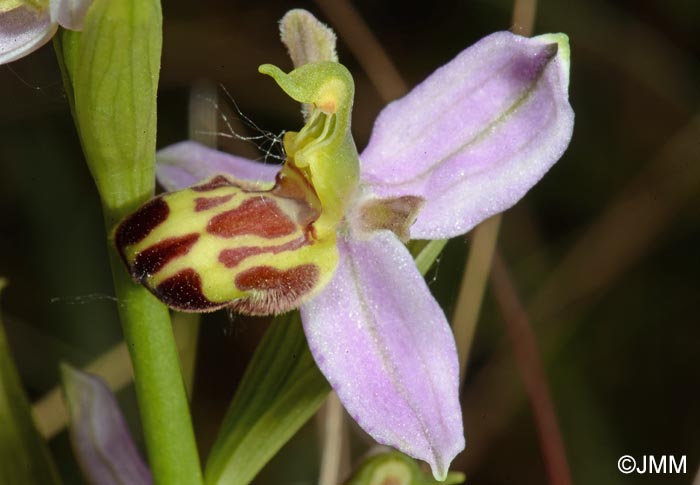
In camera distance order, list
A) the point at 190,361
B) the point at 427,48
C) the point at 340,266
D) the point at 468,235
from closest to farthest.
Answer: the point at 340,266
the point at 190,361
the point at 468,235
the point at 427,48

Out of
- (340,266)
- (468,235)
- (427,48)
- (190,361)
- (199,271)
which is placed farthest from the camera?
(427,48)

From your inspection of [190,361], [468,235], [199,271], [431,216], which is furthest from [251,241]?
[468,235]

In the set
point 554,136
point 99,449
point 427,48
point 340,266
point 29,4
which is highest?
point 29,4

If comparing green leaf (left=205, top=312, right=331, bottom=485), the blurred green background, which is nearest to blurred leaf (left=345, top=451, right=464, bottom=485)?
green leaf (left=205, top=312, right=331, bottom=485)

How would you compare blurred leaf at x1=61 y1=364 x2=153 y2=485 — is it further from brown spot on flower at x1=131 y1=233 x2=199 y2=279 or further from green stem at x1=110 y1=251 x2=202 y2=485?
brown spot on flower at x1=131 y1=233 x2=199 y2=279

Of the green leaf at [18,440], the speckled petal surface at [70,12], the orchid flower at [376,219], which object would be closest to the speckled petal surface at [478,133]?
the orchid flower at [376,219]

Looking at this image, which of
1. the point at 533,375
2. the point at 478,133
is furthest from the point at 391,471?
the point at 533,375

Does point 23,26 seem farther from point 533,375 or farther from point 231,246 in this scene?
point 533,375

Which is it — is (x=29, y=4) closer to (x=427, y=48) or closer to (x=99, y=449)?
(x=99, y=449)
